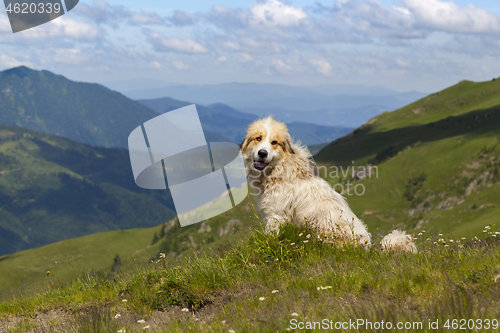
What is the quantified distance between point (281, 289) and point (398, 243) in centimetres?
295

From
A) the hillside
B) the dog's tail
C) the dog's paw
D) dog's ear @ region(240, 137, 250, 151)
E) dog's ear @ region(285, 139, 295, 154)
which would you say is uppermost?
dog's ear @ region(240, 137, 250, 151)

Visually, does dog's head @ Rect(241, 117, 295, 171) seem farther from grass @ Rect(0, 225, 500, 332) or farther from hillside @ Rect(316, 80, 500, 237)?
hillside @ Rect(316, 80, 500, 237)

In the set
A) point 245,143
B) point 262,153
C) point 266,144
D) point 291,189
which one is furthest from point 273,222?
point 245,143

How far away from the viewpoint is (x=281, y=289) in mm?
5969

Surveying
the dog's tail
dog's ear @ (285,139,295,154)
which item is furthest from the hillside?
the dog's tail

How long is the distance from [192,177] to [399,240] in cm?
409

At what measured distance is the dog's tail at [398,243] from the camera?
24.6 feet

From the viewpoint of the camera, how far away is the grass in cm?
475

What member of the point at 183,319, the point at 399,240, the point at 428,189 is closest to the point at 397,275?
the point at 399,240

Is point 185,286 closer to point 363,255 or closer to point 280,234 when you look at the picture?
point 280,234

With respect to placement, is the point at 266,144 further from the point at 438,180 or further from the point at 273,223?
the point at 438,180

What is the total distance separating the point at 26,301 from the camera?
26.9 feet

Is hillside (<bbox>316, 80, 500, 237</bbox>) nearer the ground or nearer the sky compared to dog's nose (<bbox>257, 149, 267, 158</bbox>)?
nearer the ground

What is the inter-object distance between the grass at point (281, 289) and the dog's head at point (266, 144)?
189 cm
